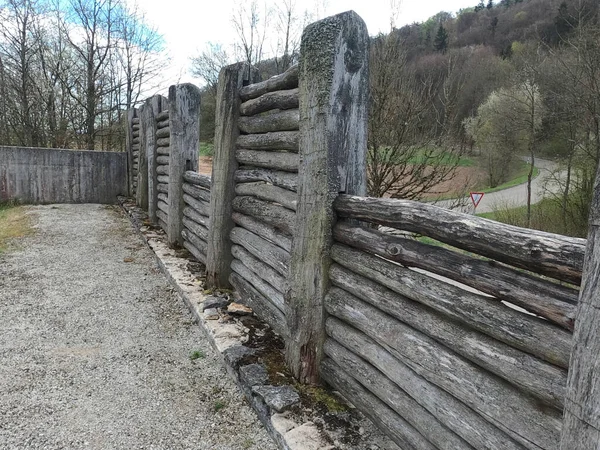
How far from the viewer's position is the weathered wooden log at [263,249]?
322cm

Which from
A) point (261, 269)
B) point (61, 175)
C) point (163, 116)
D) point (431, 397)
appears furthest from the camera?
point (61, 175)

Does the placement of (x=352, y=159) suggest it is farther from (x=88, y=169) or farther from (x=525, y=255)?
(x=88, y=169)

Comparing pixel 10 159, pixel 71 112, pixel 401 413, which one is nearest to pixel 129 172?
pixel 10 159

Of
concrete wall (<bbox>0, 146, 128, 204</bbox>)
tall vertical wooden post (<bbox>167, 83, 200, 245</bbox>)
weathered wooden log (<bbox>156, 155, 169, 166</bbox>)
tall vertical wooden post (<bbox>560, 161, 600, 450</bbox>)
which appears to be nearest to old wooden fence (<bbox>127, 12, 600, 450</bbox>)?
tall vertical wooden post (<bbox>560, 161, 600, 450</bbox>)

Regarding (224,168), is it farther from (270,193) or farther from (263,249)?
(263,249)

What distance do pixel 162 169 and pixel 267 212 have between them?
4786mm

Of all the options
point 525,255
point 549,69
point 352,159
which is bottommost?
point 525,255

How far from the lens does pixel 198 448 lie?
2.30 metres

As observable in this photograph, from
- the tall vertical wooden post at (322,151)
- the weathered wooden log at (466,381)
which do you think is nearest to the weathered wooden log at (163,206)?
the tall vertical wooden post at (322,151)

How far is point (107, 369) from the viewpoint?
311cm

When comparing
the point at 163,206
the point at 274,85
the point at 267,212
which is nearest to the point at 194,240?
the point at 163,206

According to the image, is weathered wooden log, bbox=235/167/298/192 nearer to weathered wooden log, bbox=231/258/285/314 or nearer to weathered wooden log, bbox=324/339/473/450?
weathered wooden log, bbox=231/258/285/314

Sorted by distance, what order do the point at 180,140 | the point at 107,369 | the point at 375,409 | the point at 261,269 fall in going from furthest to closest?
the point at 180,140, the point at 261,269, the point at 107,369, the point at 375,409

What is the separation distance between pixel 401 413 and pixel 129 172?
431 inches
